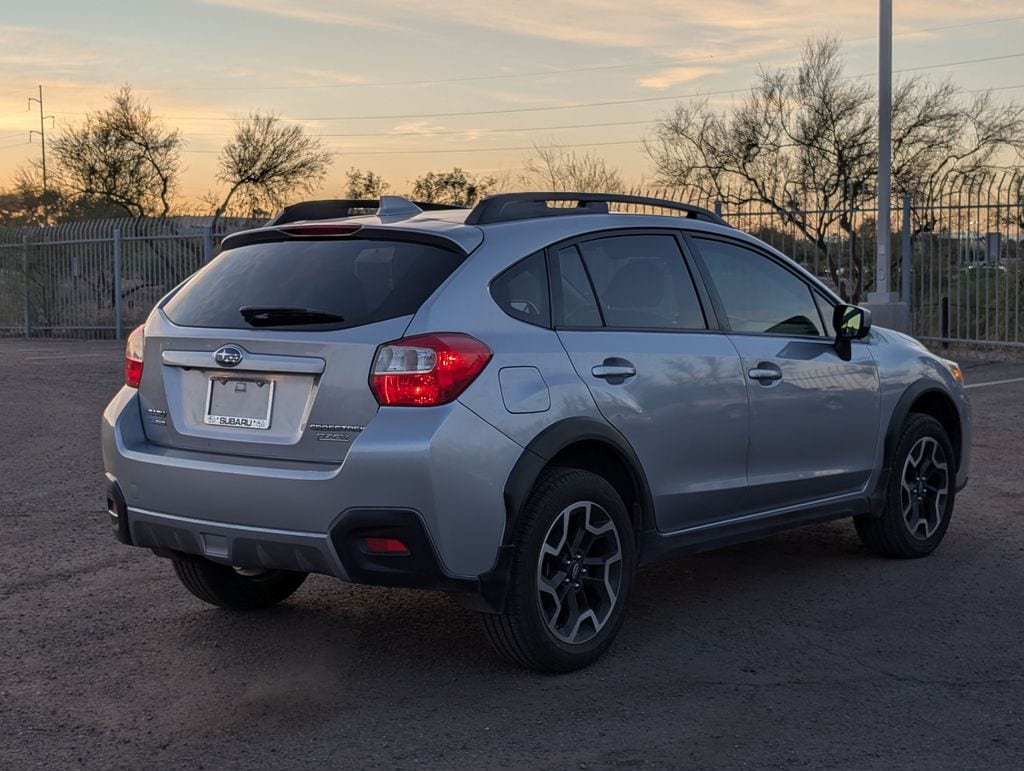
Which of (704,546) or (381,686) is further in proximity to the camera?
(704,546)

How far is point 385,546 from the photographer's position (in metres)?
4.43

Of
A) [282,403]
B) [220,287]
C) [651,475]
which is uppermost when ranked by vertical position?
[220,287]

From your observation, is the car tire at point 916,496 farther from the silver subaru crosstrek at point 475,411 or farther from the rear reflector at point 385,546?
the rear reflector at point 385,546

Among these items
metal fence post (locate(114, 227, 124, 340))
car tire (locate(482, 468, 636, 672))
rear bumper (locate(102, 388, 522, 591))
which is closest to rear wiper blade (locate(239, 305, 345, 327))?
rear bumper (locate(102, 388, 522, 591))

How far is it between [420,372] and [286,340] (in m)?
A: 0.55

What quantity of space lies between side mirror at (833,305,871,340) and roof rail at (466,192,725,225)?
0.83 meters

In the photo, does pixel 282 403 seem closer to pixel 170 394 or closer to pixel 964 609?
pixel 170 394

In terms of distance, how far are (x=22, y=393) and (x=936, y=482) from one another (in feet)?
40.1

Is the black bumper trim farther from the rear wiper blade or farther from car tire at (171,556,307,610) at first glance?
car tire at (171,556,307,610)

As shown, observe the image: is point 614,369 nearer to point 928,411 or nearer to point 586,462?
point 586,462

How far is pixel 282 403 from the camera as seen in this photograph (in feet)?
15.2

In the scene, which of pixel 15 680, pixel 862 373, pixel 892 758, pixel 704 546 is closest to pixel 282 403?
pixel 15 680

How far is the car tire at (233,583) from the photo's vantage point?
565cm

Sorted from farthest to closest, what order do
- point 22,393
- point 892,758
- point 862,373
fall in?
1. point 22,393
2. point 862,373
3. point 892,758
